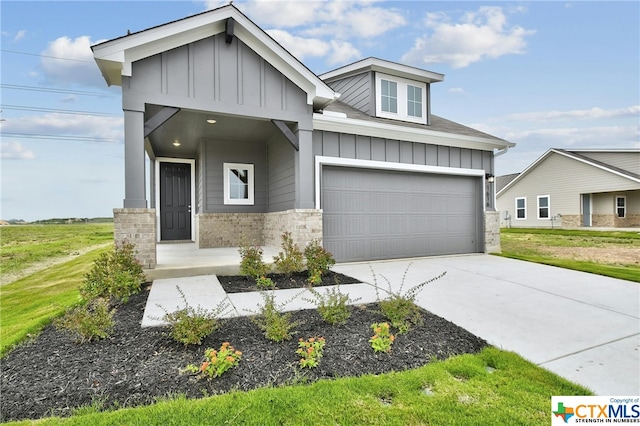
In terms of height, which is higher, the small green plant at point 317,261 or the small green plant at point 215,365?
the small green plant at point 317,261

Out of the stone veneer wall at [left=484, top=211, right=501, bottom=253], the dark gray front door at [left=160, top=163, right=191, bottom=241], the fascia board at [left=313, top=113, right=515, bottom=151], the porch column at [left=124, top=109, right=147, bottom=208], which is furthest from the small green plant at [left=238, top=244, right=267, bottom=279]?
the stone veneer wall at [left=484, top=211, right=501, bottom=253]

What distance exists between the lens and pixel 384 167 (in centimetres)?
805

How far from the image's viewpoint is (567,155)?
61.8 ft

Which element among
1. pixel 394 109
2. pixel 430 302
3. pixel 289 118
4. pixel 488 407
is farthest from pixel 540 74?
pixel 488 407

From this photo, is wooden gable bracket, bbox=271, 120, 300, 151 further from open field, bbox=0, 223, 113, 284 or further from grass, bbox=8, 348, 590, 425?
open field, bbox=0, 223, 113, 284

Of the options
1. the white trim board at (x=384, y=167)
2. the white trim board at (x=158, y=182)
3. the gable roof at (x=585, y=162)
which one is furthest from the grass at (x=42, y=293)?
the gable roof at (x=585, y=162)

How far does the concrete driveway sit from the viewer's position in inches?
104

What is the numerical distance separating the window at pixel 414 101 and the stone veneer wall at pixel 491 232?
12.0 feet

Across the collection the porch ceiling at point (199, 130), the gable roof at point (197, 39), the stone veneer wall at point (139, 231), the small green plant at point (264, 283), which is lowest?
the small green plant at point (264, 283)

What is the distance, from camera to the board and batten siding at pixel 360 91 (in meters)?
9.23

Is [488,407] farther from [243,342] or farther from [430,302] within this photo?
[430,302]

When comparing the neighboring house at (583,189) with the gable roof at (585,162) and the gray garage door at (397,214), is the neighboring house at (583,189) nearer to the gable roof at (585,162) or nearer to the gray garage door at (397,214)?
the gable roof at (585,162)

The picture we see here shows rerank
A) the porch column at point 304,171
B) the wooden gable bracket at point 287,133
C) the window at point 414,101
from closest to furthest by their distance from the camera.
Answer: the wooden gable bracket at point 287,133 → the porch column at point 304,171 → the window at point 414,101

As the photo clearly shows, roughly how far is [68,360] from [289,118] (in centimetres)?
535
